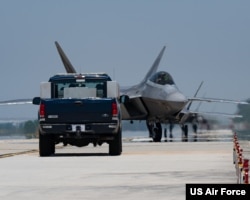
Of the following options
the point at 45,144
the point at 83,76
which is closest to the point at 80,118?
the point at 45,144

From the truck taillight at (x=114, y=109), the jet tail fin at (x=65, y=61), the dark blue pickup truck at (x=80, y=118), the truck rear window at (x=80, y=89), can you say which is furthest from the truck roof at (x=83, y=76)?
the jet tail fin at (x=65, y=61)

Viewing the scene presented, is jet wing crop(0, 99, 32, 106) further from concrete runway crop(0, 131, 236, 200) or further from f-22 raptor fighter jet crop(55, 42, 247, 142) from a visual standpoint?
concrete runway crop(0, 131, 236, 200)

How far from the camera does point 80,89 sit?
2870 centimetres

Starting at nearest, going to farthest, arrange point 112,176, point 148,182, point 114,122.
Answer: point 148,182 < point 112,176 < point 114,122

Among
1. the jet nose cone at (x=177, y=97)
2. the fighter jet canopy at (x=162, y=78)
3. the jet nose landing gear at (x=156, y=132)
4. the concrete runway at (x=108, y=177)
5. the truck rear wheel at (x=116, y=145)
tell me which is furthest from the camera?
the fighter jet canopy at (x=162, y=78)

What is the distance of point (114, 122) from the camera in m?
27.3

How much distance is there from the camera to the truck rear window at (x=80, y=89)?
28562mm

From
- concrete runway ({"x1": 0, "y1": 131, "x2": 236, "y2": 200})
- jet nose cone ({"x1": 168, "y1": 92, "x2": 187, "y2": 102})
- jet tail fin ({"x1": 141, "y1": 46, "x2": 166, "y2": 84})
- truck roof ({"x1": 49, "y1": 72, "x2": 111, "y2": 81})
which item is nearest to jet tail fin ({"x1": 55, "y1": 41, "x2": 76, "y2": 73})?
jet tail fin ({"x1": 141, "y1": 46, "x2": 166, "y2": 84})

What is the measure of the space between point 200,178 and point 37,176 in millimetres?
3364

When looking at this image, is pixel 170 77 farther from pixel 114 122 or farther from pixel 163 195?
pixel 163 195

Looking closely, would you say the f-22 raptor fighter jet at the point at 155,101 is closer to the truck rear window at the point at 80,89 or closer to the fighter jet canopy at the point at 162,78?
the fighter jet canopy at the point at 162,78

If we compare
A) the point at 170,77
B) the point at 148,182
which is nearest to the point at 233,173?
the point at 148,182

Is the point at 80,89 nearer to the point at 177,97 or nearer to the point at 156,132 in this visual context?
the point at 177,97

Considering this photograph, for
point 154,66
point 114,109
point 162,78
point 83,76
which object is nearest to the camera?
point 114,109
